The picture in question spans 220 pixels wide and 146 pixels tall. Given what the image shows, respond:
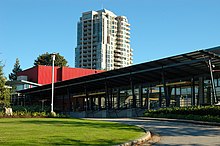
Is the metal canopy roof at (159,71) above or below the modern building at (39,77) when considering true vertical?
below

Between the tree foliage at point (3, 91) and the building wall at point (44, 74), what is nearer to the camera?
the tree foliage at point (3, 91)

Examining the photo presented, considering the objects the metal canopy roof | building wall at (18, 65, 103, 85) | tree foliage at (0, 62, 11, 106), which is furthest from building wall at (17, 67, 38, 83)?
tree foliage at (0, 62, 11, 106)

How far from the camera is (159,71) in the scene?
36.5m

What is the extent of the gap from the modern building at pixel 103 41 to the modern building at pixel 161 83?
11527cm

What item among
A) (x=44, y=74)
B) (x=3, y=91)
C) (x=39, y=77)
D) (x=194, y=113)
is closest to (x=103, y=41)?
(x=44, y=74)

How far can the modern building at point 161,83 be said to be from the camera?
103 feet

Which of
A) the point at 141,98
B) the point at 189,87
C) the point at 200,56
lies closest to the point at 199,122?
the point at 200,56

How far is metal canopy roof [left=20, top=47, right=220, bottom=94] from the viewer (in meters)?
29.2

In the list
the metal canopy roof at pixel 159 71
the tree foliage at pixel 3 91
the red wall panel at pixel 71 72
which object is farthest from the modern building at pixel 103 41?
the tree foliage at pixel 3 91

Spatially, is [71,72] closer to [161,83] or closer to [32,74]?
[32,74]

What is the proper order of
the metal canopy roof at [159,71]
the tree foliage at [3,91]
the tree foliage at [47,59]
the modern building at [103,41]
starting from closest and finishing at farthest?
the metal canopy roof at [159,71] → the tree foliage at [3,91] → the tree foliage at [47,59] → the modern building at [103,41]

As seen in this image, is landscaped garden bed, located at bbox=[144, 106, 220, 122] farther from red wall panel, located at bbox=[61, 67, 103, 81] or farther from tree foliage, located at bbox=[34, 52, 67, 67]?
tree foliage, located at bbox=[34, 52, 67, 67]

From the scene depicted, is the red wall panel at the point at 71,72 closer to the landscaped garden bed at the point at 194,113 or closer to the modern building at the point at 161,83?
the modern building at the point at 161,83

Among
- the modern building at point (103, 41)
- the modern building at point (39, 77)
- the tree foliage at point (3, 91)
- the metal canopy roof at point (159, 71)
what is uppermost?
the modern building at point (103, 41)
